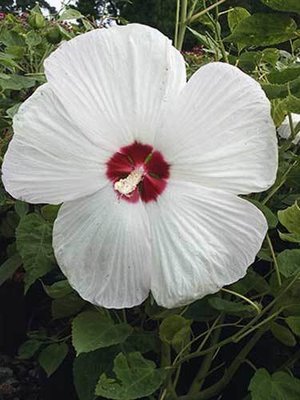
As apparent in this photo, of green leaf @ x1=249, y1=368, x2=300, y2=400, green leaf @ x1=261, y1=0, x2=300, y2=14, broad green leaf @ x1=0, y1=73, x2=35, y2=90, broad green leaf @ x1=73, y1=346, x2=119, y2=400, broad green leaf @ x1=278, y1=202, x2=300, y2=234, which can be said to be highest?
green leaf @ x1=261, y1=0, x2=300, y2=14

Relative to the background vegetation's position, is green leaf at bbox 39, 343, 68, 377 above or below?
below

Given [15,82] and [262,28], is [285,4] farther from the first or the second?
[15,82]

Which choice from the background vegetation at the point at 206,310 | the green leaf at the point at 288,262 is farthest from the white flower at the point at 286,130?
the green leaf at the point at 288,262

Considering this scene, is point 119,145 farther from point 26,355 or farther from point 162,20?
point 162,20

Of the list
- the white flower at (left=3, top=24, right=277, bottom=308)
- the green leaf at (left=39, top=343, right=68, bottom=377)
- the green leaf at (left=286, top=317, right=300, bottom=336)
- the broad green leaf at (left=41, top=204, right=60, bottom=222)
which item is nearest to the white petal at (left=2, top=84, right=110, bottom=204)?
the white flower at (left=3, top=24, right=277, bottom=308)

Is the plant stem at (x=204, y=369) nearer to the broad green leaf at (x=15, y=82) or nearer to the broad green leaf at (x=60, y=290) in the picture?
the broad green leaf at (x=60, y=290)

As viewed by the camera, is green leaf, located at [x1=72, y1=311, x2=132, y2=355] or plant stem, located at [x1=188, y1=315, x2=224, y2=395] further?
plant stem, located at [x1=188, y1=315, x2=224, y2=395]

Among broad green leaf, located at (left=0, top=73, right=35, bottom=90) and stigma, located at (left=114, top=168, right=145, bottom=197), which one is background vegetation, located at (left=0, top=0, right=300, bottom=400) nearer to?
broad green leaf, located at (left=0, top=73, right=35, bottom=90)
